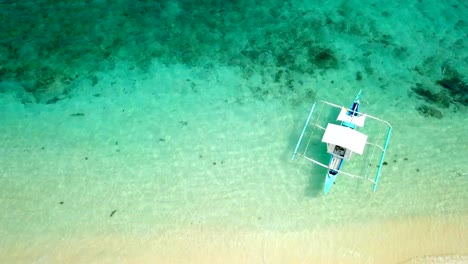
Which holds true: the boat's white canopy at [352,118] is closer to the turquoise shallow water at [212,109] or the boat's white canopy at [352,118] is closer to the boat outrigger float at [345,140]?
the boat outrigger float at [345,140]

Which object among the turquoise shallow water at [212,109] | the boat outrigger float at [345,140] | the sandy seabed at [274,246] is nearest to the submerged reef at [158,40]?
the turquoise shallow water at [212,109]

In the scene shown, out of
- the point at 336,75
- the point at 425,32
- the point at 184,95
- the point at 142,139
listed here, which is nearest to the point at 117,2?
the point at 184,95

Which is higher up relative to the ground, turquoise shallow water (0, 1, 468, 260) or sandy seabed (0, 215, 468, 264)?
turquoise shallow water (0, 1, 468, 260)

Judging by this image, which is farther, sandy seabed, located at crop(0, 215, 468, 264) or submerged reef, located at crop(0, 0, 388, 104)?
submerged reef, located at crop(0, 0, 388, 104)

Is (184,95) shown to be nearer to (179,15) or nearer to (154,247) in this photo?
(179,15)

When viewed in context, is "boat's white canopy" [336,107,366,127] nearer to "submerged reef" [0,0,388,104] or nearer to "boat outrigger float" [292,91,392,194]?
"boat outrigger float" [292,91,392,194]

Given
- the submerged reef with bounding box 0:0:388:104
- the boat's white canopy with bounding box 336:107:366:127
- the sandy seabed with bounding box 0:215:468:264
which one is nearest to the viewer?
the sandy seabed with bounding box 0:215:468:264

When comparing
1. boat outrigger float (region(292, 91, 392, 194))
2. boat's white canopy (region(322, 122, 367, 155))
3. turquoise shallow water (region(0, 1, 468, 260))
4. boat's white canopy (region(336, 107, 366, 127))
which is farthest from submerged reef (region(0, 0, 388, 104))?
boat's white canopy (region(322, 122, 367, 155))
